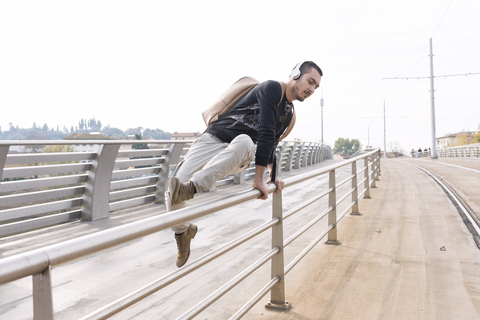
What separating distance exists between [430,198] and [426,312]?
21.3 feet

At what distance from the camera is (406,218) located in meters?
6.72

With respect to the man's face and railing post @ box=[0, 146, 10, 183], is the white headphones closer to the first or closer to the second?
the man's face

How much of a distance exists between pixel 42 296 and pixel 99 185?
216 inches

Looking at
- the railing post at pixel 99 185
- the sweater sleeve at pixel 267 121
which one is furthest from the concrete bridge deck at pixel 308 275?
the sweater sleeve at pixel 267 121

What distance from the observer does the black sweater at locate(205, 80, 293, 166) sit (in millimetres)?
2779

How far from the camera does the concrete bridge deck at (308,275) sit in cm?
302

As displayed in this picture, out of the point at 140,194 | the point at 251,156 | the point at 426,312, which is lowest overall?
the point at 426,312

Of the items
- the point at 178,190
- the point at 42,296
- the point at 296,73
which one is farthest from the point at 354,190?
the point at 42,296

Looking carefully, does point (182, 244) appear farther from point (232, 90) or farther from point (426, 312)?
point (426, 312)

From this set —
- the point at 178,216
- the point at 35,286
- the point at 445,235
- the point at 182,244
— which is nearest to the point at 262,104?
the point at 182,244

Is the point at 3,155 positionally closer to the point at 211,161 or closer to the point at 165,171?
the point at 211,161

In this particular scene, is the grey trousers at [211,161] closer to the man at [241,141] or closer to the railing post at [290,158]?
the man at [241,141]

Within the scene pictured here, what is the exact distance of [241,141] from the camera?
2.87m

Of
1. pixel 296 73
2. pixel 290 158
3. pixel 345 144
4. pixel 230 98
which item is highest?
pixel 345 144
